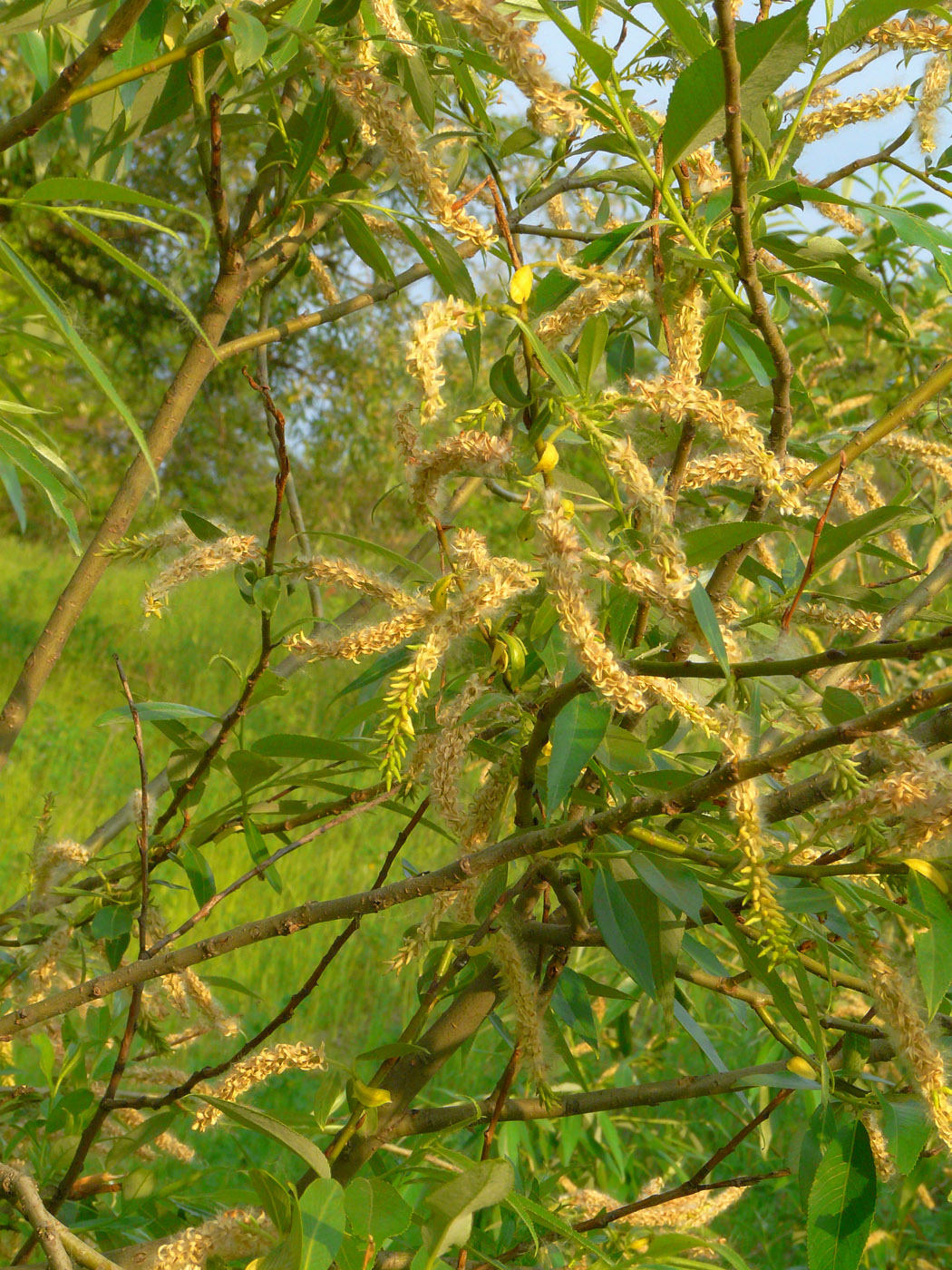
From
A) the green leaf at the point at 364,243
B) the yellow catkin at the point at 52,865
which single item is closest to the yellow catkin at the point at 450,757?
the green leaf at the point at 364,243

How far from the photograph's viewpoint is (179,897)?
2678 millimetres

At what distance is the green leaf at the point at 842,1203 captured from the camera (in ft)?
1.90

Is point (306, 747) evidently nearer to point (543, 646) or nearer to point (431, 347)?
point (543, 646)

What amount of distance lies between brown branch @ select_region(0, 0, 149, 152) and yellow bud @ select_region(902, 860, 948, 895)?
507mm

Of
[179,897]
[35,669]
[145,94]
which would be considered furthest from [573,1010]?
[179,897]

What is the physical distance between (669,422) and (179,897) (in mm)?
2318

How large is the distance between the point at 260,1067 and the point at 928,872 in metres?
0.39

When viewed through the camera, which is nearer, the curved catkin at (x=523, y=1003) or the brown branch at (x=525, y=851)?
the brown branch at (x=525, y=851)

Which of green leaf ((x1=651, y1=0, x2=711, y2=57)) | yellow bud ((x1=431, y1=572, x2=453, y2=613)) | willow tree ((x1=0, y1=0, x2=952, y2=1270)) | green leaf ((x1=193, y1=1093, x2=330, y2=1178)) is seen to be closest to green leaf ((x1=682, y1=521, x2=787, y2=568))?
willow tree ((x1=0, y1=0, x2=952, y2=1270))

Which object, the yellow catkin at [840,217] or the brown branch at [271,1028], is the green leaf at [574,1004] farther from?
the yellow catkin at [840,217]

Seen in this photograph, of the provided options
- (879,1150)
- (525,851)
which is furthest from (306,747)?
(879,1150)

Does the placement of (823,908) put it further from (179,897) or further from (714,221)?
(179,897)

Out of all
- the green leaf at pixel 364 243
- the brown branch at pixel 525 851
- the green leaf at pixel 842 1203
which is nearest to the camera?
the brown branch at pixel 525 851

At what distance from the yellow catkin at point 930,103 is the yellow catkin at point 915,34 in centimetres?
8
